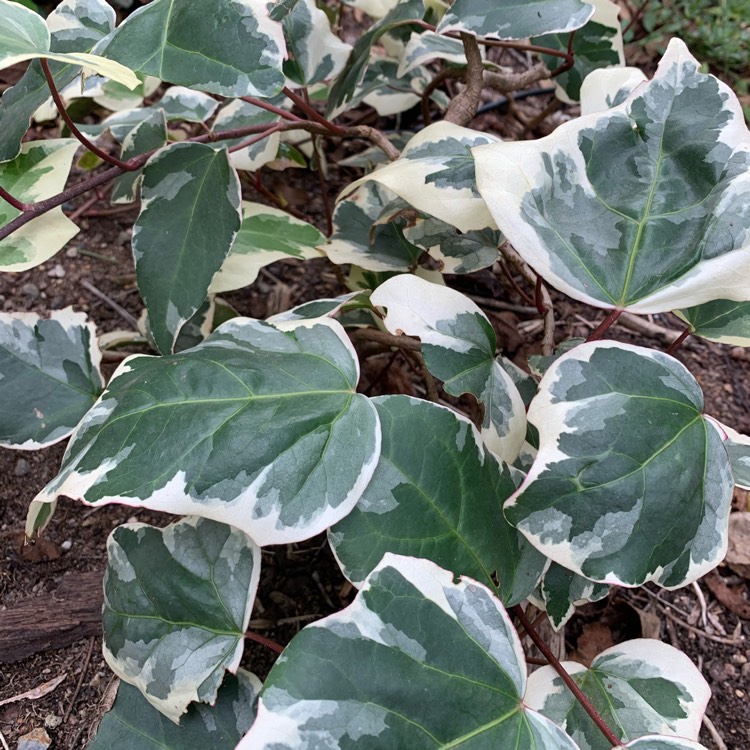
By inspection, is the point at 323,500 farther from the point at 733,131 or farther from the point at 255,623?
the point at 733,131

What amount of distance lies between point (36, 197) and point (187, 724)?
25.5 inches

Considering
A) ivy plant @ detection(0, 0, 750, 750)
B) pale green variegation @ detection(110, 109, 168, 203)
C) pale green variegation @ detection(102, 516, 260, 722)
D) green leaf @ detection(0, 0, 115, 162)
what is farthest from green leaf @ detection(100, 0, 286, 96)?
pale green variegation @ detection(102, 516, 260, 722)

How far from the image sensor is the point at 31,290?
4.10 ft

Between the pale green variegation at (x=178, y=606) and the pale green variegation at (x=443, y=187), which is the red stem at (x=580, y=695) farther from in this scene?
the pale green variegation at (x=443, y=187)

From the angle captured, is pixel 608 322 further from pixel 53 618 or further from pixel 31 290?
pixel 31 290

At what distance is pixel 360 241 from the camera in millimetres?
1017

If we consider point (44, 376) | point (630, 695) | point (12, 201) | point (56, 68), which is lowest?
point (630, 695)

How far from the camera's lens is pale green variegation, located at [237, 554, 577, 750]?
1.66ft

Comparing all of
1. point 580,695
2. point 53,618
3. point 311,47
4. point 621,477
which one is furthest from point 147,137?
point 580,695

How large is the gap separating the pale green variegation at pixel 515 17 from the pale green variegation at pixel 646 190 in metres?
0.21

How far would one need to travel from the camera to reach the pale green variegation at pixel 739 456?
72 cm

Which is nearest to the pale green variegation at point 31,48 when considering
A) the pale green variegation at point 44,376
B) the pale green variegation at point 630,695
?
the pale green variegation at point 44,376

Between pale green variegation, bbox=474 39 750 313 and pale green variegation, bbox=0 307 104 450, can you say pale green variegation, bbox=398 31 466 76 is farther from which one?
pale green variegation, bbox=0 307 104 450

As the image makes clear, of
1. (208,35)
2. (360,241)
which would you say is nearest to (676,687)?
(360,241)
